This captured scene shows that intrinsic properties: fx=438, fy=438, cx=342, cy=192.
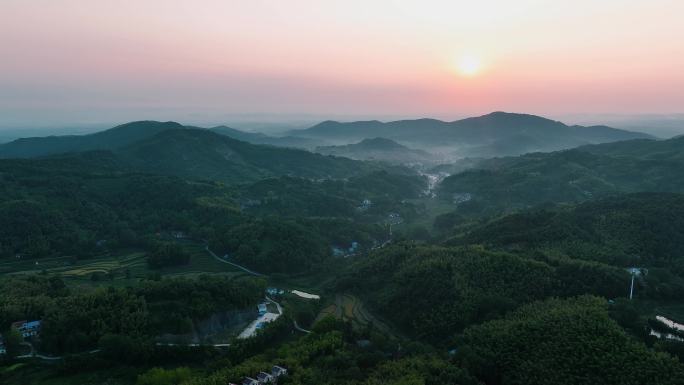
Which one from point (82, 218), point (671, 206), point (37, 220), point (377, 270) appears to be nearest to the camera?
point (377, 270)

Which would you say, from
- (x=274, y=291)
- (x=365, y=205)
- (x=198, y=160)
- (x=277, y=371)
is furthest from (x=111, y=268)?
(x=198, y=160)

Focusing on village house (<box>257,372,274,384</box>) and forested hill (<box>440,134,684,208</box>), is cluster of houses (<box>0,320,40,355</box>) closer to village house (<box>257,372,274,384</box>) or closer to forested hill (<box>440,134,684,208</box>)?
village house (<box>257,372,274,384</box>)

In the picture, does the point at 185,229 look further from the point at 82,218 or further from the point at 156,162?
the point at 156,162

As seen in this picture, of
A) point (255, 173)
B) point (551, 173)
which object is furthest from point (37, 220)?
point (551, 173)

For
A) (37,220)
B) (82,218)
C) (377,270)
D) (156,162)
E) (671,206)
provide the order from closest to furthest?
(377,270) → (671,206) → (37,220) → (82,218) → (156,162)

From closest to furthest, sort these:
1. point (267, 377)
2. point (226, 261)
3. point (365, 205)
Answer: point (267, 377), point (226, 261), point (365, 205)

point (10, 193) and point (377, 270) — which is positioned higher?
point (10, 193)

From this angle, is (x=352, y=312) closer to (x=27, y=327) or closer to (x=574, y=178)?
(x=27, y=327)
